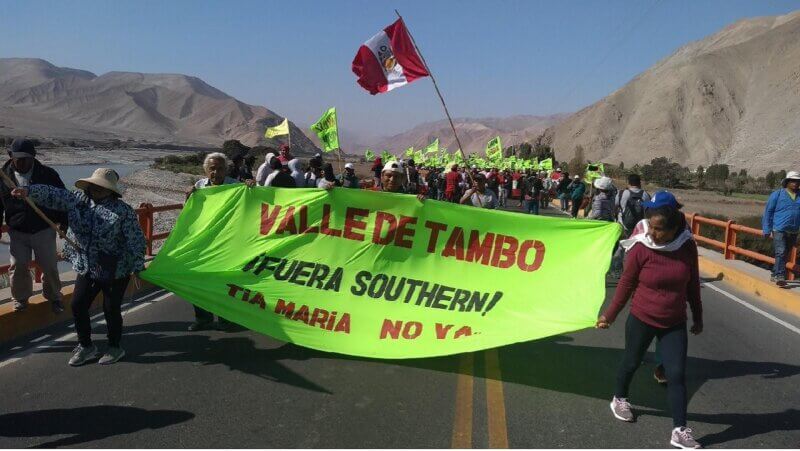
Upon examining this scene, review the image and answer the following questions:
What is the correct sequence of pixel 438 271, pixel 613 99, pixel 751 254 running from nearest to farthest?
pixel 438 271 → pixel 751 254 → pixel 613 99

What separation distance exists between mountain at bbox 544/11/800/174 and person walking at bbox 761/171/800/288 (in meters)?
73.8

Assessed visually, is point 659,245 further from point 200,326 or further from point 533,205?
point 533,205

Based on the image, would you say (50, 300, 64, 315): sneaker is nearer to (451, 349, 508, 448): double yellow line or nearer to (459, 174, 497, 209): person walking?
(451, 349, 508, 448): double yellow line

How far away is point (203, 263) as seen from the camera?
5.72 metres

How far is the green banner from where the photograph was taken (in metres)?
5.07

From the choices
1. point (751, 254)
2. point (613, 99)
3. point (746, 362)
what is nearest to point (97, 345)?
point (746, 362)

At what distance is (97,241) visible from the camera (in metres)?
5.13

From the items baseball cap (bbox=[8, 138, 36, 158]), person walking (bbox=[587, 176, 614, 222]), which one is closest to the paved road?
baseball cap (bbox=[8, 138, 36, 158])

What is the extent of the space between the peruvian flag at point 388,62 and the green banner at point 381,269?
359cm

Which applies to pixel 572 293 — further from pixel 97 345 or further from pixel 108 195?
pixel 97 345

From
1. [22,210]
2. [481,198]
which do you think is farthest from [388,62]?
[22,210]

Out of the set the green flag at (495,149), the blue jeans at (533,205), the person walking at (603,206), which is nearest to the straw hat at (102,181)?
the person walking at (603,206)

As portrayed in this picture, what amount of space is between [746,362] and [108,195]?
604 centimetres

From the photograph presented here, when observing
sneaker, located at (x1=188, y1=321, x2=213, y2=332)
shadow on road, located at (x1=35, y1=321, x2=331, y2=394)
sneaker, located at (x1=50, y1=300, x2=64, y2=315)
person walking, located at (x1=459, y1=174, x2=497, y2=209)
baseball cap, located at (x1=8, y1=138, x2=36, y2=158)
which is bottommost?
shadow on road, located at (x1=35, y1=321, x2=331, y2=394)
